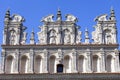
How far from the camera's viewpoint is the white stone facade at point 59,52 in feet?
140

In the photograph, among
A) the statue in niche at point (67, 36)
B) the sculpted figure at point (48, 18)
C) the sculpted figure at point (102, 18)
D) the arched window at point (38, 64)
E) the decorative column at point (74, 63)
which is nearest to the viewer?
the decorative column at point (74, 63)

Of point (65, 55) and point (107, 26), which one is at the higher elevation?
point (107, 26)

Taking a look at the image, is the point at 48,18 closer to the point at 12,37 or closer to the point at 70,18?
the point at 70,18

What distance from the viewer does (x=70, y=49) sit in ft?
141

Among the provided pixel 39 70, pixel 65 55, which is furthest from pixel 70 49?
pixel 39 70

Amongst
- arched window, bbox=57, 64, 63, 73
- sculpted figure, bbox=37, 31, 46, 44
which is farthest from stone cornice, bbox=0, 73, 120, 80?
sculpted figure, bbox=37, 31, 46, 44

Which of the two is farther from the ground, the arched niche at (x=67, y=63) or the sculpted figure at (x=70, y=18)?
the sculpted figure at (x=70, y=18)

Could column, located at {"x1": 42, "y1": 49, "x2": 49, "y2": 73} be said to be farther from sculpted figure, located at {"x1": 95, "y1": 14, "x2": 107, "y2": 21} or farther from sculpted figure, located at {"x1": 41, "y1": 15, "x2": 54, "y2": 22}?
sculpted figure, located at {"x1": 95, "y1": 14, "x2": 107, "y2": 21}

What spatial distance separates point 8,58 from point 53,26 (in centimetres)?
507

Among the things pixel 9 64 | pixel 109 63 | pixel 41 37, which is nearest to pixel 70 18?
pixel 41 37

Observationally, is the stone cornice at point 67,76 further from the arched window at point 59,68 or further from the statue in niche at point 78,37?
the statue in niche at point 78,37


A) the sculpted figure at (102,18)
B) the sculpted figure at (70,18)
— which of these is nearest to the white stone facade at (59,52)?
the sculpted figure at (70,18)

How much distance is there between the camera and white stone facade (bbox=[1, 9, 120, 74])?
140 feet

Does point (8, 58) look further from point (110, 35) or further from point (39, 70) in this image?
point (110, 35)
